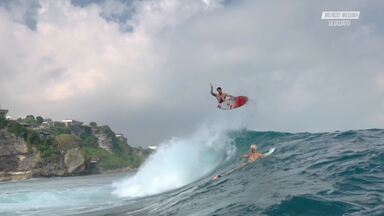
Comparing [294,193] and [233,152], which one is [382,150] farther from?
[233,152]

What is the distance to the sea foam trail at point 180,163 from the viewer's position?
1109 inches

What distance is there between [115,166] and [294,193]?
161m

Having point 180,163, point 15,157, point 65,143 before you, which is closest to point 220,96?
point 180,163

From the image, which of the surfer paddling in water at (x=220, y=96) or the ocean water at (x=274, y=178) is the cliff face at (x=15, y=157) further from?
the surfer paddling in water at (x=220, y=96)

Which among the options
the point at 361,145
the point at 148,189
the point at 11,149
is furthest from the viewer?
the point at 11,149

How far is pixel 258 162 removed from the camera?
67.4ft

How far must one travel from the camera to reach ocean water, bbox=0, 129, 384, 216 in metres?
11.3

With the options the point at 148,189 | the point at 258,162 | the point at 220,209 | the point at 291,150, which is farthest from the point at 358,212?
the point at 148,189

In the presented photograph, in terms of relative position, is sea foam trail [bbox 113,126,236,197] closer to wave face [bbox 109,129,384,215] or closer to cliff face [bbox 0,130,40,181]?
wave face [bbox 109,129,384,215]

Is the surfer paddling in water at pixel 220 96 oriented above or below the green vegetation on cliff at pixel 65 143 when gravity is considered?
below

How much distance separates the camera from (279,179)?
15.5 meters

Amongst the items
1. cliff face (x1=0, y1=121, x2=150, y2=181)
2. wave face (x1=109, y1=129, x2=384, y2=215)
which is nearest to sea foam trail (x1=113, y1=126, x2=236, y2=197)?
wave face (x1=109, y1=129, x2=384, y2=215)

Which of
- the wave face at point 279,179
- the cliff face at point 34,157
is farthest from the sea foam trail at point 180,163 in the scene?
the cliff face at point 34,157

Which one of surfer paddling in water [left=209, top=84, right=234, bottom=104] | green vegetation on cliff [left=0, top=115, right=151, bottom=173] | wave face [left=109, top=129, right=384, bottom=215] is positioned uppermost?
green vegetation on cliff [left=0, top=115, right=151, bottom=173]
